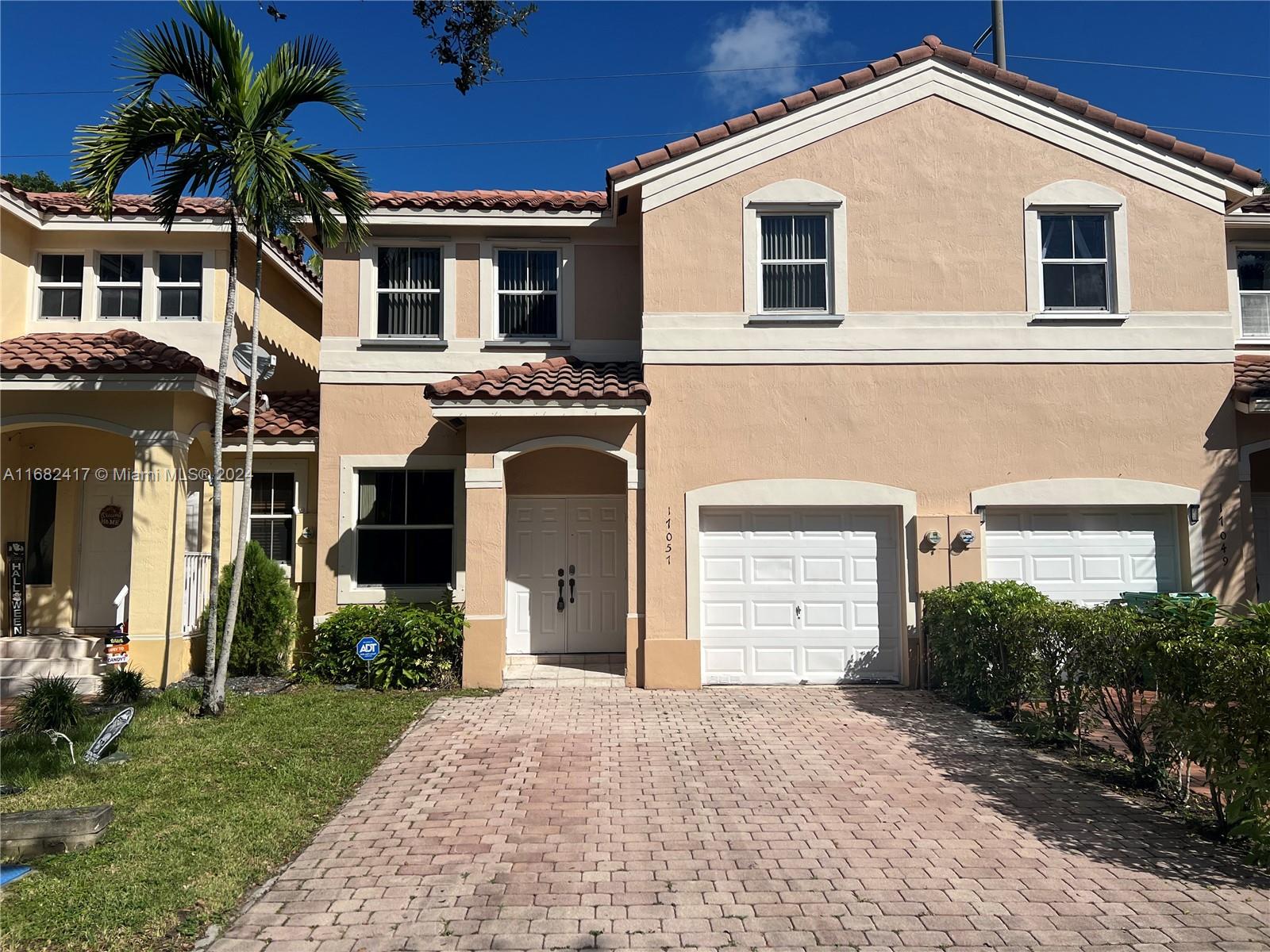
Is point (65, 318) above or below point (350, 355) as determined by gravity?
above

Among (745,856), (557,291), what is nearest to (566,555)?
(557,291)

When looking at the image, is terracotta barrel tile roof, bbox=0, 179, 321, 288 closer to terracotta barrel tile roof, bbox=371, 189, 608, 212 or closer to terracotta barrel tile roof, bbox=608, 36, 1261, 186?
terracotta barrel tile roof, bbox=371, 189, 608, 212

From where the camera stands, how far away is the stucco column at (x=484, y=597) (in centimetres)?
1034

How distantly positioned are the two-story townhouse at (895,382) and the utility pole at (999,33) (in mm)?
7208

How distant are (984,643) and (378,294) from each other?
9622 millimetres

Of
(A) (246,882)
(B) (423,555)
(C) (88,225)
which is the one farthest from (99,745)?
(C) (88,225)

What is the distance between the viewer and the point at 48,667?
10.6m

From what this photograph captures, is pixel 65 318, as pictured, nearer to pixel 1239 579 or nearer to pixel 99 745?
pixel 99 745

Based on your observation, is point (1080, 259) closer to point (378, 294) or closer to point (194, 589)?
point (378, 294)

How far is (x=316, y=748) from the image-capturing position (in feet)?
25.0

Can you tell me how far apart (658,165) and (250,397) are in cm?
604

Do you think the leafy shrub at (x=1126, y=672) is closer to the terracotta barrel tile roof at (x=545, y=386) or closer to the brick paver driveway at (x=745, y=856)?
the brick paver driveway at (x=745, y=856)

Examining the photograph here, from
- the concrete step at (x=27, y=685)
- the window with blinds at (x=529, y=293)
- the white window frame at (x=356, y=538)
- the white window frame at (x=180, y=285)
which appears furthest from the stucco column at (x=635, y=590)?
the white window frame at (x=180, y=285)

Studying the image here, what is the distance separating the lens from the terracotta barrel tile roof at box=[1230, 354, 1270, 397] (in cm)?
1064
